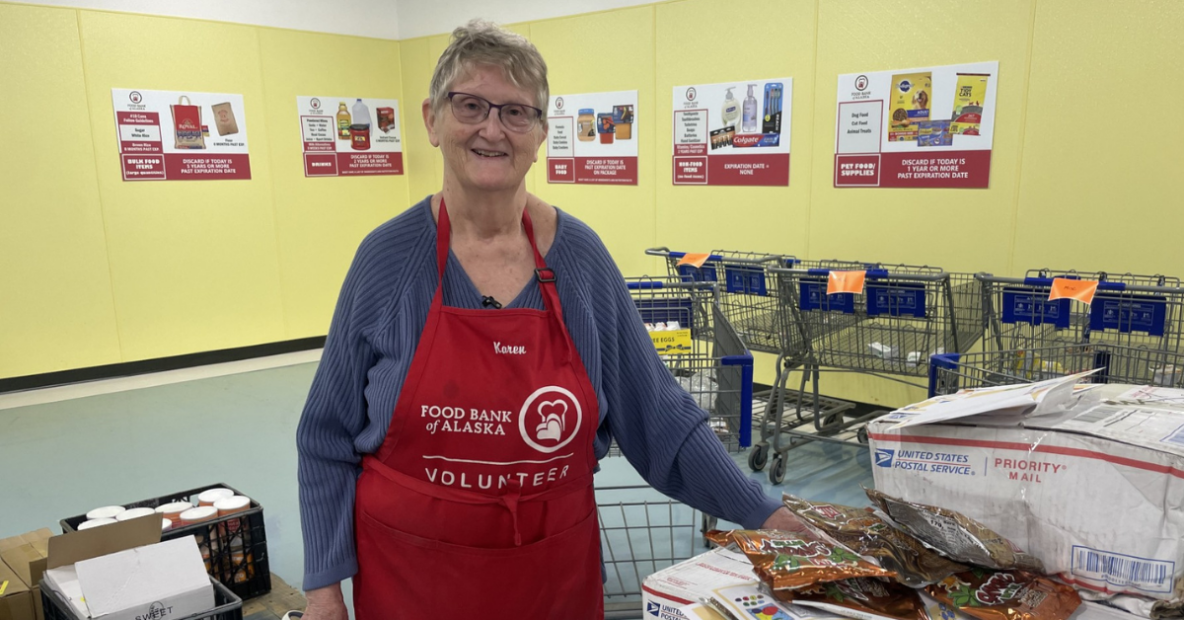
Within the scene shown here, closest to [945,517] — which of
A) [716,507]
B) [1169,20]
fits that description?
[716,507]

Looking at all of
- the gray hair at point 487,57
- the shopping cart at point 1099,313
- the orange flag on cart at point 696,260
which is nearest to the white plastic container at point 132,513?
the gray hair at point 487,57

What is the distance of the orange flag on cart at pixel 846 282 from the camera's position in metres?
3.88

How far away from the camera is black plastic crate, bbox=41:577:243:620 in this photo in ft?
7.34

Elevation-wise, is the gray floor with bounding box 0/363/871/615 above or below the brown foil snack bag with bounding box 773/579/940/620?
below

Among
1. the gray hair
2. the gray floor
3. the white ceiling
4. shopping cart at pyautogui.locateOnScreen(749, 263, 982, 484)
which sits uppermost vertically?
the white ceiling

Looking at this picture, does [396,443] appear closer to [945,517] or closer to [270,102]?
[945,517]

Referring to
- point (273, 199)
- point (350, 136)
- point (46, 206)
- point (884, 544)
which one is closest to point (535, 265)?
point (884, 544)

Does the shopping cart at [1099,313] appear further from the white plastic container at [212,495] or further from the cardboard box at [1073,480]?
the white plastic container at [212,495]

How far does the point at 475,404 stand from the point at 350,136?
6813 mm

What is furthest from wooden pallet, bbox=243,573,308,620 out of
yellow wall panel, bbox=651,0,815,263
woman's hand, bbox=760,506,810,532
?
yellow wall panel, bbox=651,0,815,263

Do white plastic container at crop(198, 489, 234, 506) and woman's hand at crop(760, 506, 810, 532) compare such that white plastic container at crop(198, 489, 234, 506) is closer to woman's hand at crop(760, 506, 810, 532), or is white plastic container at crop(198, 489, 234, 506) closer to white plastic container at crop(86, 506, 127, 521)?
white plastic container at crop(86, 506, 127, 521)

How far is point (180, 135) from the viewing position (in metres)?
6.59

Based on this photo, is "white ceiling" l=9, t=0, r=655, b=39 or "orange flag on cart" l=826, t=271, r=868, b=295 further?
"white ceiling" l=9, t=0, r=655, b=39

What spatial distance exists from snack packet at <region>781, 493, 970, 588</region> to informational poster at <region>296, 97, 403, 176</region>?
697 centimetres
